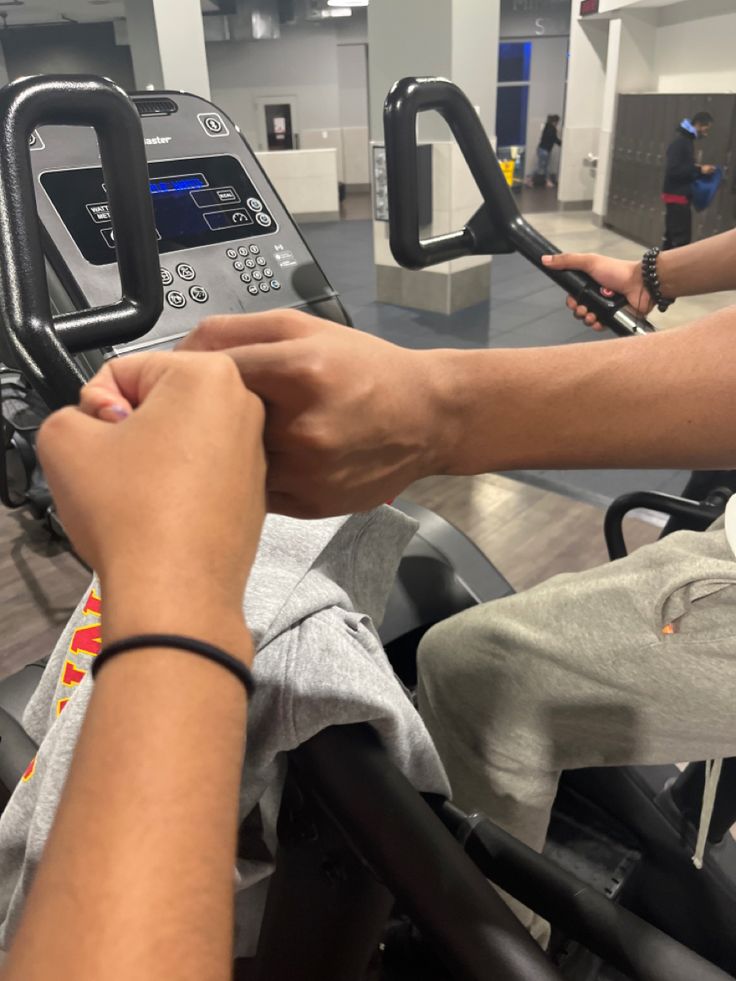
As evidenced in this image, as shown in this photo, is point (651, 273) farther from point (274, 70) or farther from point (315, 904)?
point (274, 70)

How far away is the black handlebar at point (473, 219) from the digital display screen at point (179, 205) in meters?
0.30

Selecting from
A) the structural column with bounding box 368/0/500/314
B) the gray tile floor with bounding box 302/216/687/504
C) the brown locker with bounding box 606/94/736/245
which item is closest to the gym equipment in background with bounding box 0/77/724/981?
the gray tile floor with bounding box 302/216/687/504

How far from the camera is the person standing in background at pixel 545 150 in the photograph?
10.8m

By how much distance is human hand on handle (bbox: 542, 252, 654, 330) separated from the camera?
1.19 meters

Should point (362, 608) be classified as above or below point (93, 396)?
below

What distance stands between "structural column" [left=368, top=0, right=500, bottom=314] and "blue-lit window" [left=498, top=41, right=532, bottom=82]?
337 inches

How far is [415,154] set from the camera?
1123 millimetres

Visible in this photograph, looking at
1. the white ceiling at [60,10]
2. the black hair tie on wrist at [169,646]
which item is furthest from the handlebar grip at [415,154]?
the white ceiling at [60,10]

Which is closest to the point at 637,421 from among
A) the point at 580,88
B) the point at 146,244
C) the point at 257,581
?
the point at 257,581

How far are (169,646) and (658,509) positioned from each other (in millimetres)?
1073

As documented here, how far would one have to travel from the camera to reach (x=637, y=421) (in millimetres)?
604

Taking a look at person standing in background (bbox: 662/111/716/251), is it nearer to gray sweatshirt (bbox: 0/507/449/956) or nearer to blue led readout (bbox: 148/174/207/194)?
blue led readout (bbox: 148/174/207/194)

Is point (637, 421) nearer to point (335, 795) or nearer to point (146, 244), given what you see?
point (335, 795)

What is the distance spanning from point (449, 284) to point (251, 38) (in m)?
7.88
